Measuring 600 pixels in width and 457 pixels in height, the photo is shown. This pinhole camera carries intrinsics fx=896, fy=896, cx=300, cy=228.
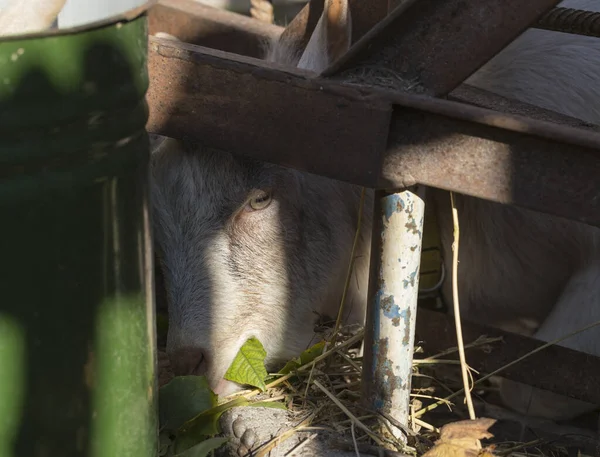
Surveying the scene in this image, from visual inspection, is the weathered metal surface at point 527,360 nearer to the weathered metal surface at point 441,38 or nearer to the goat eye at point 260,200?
the goat eye at point 260,200

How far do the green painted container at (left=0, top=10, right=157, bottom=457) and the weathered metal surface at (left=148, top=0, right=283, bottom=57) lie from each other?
7.25 feet

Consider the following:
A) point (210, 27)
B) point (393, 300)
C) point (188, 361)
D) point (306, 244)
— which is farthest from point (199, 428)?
point (210, 27)

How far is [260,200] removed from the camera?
294 cm

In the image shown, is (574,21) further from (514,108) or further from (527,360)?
(527,360)

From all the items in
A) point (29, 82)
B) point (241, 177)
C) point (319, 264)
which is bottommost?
point (319, 264)

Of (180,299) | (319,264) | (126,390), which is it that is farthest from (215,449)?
(126,390)

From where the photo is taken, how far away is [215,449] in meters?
2.49

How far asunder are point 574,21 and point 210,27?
66.8 inches

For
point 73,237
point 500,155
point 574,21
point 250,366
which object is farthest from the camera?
point 250,366

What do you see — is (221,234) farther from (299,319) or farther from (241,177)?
(299,319)

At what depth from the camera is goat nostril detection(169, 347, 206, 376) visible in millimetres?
2787

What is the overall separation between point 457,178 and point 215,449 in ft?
3.47

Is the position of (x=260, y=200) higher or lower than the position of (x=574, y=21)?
lower

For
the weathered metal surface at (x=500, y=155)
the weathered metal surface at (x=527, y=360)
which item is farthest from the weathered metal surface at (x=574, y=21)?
the weathered metal surface at (x=527, y=360)
